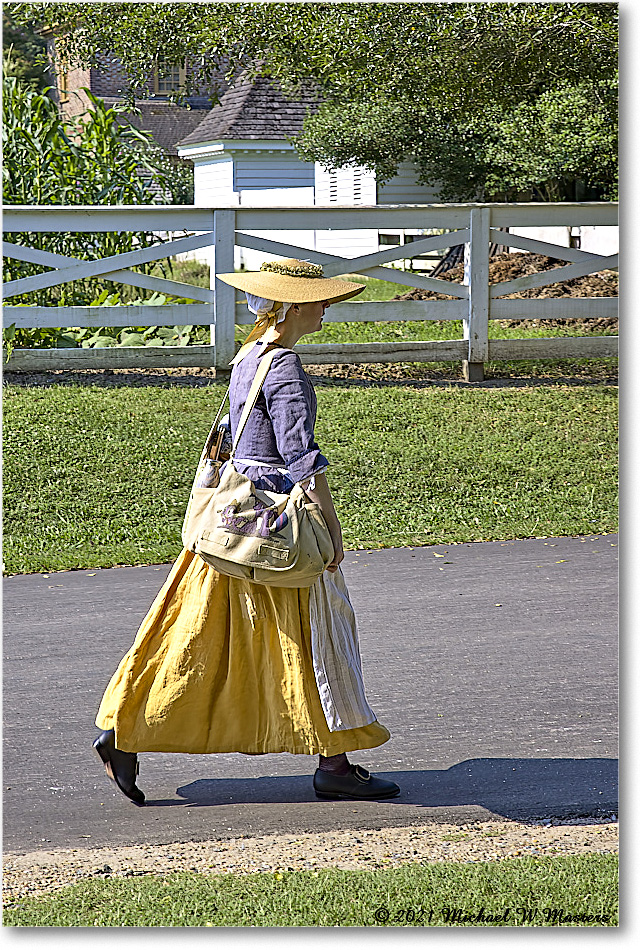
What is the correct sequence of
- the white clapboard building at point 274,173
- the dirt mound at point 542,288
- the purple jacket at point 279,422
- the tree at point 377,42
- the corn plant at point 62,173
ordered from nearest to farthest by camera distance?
the purple jacket at point 279,422, the tree at point 377,42, the corn plant at point 62,173, the dirt mound at point 542,288, the white clapboard building at point 274,173

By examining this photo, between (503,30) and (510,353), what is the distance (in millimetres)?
3443

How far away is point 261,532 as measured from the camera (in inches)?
155

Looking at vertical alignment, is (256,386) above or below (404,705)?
above

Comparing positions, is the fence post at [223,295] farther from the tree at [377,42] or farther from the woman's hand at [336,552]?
the woman's hand at [336,552]

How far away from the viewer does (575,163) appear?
21812 mm

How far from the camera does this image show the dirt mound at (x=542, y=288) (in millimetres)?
16594

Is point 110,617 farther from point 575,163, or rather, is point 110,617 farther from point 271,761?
point 575,163

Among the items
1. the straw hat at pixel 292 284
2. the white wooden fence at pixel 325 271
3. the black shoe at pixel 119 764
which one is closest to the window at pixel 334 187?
the white wooden fence at pixel 325 271

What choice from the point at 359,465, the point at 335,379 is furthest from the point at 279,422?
the point at 335,379

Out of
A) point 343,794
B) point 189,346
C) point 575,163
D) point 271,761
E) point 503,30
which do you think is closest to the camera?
point 343,794

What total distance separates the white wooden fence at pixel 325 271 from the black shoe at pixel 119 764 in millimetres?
8455

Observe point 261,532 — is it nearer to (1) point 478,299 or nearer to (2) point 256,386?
(2) point 256,386

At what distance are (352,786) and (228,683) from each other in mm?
616

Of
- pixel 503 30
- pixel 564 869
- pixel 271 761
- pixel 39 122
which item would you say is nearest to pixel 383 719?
pixel 271 761
